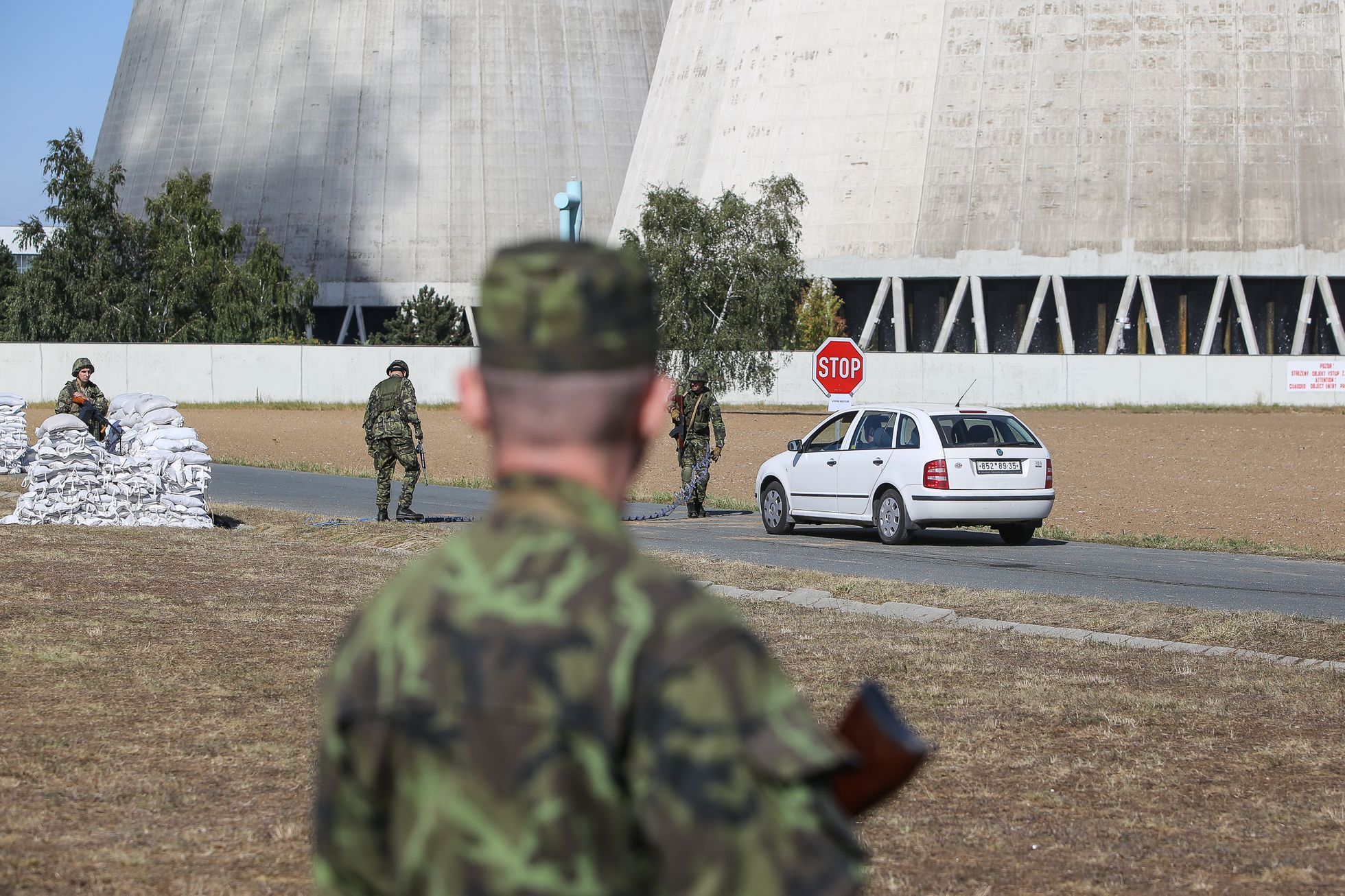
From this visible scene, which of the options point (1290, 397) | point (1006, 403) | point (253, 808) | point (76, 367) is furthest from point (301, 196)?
point (253, 808)

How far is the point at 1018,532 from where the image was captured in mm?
19828

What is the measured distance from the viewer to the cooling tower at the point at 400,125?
3275 inches

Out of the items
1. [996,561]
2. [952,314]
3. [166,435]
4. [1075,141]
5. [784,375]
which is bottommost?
[996,561]

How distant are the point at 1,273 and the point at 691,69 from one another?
134 ft

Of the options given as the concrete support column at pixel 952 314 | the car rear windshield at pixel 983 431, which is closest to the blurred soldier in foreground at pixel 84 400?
the car rear windshield at pixel 983 431

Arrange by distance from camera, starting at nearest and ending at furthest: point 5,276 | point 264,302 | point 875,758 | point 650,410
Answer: point 875,758
point 650,410
point 264,302
point 5,276

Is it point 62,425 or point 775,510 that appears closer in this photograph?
point 62,425

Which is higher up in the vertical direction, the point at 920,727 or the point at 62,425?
the point at 62,425

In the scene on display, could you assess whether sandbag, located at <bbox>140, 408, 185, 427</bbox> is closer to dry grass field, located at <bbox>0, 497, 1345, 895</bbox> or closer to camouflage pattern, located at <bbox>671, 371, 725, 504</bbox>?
dry grass field, located at <bbox>0, 497, 1345, 895</bbox>

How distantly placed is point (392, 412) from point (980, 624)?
9702 millimetres

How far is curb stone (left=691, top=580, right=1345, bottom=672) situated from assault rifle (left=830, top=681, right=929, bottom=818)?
7531 millimetres

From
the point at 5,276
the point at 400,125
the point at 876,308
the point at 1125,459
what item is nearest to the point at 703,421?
the point at 1125,459

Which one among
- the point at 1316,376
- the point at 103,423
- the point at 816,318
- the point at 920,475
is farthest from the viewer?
the point at 816,318

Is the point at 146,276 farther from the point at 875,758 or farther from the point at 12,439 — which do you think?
the point at 875,758
